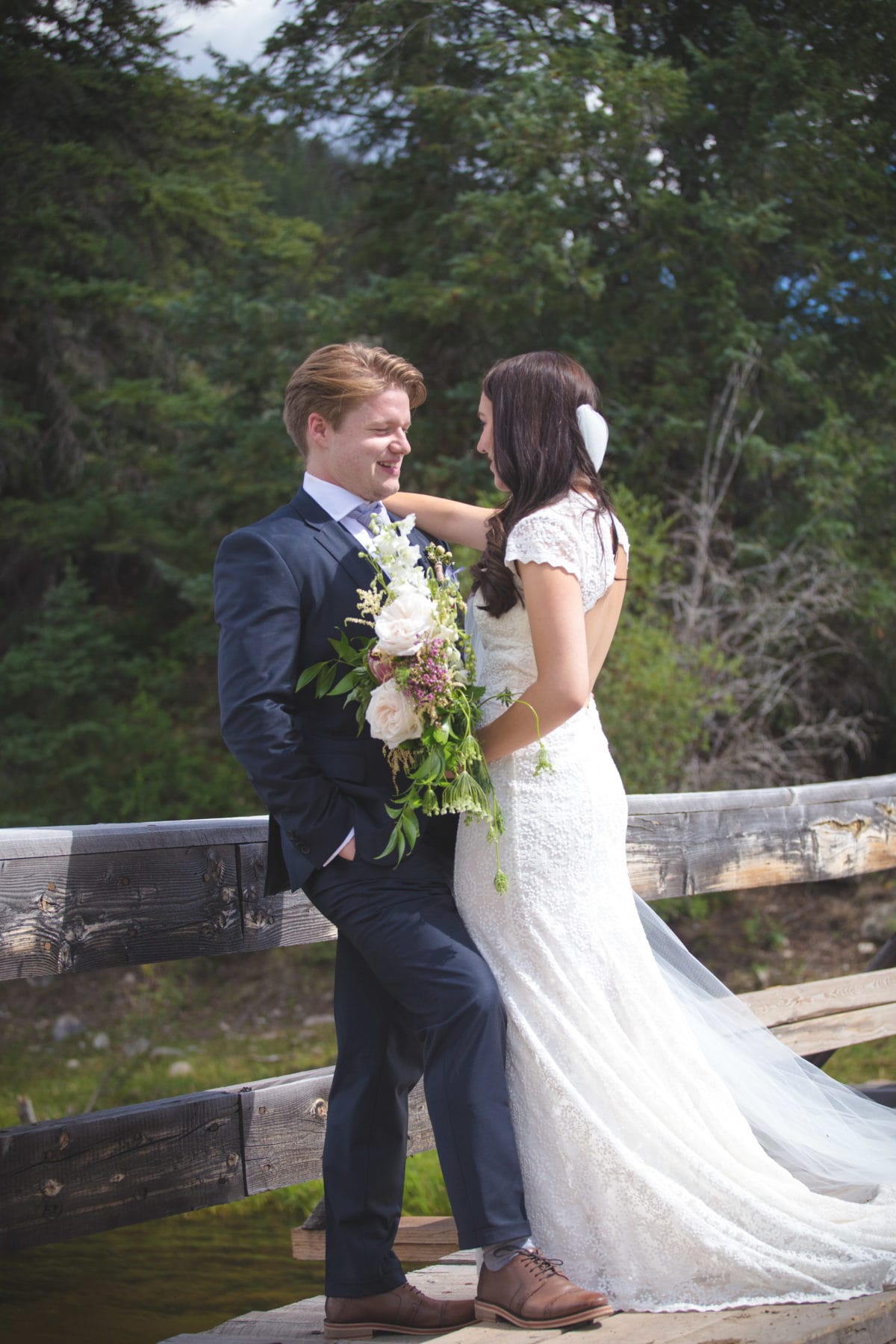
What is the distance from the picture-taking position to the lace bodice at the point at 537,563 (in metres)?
2.76

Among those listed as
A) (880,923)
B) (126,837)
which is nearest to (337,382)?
(126,837)

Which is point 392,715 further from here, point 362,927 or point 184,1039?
point 184,1039

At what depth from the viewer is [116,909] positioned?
9.18 feet

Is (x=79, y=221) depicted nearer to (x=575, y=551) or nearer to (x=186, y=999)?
(x=186, y=999)

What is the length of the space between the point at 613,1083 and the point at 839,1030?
1.89 metres

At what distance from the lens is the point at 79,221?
531 inches

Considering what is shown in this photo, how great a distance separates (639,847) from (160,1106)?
1.71 metres

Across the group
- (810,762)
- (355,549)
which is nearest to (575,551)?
(355,549)

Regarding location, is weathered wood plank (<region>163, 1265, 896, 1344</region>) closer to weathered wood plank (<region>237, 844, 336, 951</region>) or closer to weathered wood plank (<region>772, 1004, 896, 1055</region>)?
weathered wood plank (<region>237, 844, 336, 951</region>)

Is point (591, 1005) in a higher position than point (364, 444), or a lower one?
lower

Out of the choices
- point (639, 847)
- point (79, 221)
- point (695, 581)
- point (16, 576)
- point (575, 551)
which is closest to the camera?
point (575, 551)

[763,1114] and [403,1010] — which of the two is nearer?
[403,1010]

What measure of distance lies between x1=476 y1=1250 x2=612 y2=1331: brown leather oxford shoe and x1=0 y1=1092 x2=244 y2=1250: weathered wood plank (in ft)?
2.72

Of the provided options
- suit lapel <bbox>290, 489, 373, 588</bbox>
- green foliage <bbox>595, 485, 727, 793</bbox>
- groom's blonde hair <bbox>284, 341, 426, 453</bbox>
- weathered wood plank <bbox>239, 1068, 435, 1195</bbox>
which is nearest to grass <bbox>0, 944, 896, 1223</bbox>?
green foliage <bbox>595, 485, 727, 793</bbox>
